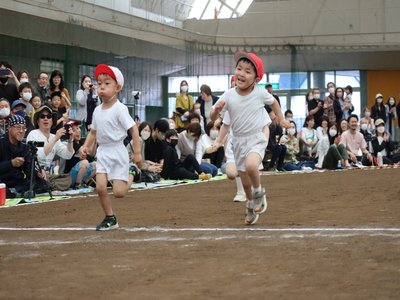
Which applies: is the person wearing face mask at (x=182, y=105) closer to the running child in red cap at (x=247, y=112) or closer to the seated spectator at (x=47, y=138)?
the seated spectator at (x=47, y=138)

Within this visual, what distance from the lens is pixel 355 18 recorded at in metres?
30.3

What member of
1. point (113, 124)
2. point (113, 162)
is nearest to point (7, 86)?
point (113, 124)

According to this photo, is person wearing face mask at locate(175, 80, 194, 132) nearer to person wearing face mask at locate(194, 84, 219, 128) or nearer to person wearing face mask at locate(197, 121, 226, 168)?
person wearing face mask at locate(194, 84, 219, 128)

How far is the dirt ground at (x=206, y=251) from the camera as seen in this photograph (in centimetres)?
446

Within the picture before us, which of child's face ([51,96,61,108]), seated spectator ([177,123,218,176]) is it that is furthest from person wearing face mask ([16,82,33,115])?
seated spectator ([177,123,218,176])

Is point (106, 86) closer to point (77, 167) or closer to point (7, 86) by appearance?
point (77, 167)

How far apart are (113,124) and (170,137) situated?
814cm

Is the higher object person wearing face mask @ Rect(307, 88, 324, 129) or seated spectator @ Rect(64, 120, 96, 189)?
person wearing face mask @ Rect(307, 88, 324, 129)

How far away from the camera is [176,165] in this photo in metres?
16.6

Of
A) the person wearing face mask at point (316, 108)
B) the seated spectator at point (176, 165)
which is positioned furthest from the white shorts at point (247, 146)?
the person wearing face mask at point (316, 108)

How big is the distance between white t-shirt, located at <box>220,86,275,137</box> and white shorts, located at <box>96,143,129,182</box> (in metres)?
1.32

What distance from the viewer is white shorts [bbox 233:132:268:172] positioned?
8617 millimetres

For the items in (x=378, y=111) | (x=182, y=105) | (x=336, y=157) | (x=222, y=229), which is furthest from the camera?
(x=378, y=111)

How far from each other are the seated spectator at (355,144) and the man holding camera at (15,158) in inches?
428
